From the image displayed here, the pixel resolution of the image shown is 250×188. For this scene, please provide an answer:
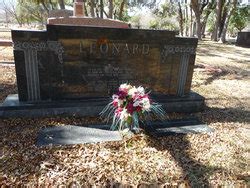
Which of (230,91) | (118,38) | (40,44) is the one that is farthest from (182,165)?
(230,91)

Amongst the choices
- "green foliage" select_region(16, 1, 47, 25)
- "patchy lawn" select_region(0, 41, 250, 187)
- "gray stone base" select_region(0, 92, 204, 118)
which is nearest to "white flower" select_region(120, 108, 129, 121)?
"patchy lawn" select_region(0, 41, 250, 187)

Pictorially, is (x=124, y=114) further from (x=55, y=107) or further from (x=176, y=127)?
(x=55, y=107)

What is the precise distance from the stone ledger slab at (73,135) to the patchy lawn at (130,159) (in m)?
0.16

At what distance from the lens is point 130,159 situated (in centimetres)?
400

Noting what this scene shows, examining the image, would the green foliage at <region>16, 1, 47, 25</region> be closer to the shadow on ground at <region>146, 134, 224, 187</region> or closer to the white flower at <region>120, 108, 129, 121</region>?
the white flower at <region>120, 108, 129, 121</region>

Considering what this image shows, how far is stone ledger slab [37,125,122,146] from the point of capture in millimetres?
4512

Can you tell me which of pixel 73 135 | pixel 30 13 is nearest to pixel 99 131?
pixel 73 135

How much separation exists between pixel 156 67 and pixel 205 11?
2964 centimetres

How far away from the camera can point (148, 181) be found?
3.57 meters

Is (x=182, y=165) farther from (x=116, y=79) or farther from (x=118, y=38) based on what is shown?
(x=118, y=38)

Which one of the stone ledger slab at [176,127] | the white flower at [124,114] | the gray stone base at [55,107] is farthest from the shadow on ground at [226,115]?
the white flower at [124,114]

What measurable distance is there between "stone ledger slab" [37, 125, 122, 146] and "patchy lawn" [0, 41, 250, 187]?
0.52 ft

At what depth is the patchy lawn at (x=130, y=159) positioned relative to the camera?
357 cm

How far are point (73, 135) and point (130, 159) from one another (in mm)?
1312
